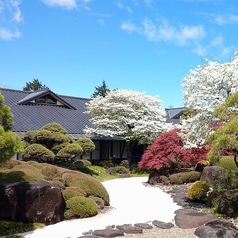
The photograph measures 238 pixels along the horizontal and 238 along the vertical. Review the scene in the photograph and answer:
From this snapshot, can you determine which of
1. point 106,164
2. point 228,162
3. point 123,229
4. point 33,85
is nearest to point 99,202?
point 123,229

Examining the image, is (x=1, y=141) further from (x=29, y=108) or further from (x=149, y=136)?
(x=29, y=108)

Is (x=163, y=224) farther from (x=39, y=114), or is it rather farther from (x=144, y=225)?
(x=39, y=114)

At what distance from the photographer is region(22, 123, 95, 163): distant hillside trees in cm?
1556

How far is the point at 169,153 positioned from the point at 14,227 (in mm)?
9532

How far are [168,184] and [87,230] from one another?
816cm

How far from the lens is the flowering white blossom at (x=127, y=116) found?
20.9m

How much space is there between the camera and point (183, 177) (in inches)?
596

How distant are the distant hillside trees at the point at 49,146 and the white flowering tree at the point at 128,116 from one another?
3.91m

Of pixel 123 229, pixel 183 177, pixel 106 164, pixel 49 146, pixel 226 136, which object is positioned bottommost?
pixel 123 229

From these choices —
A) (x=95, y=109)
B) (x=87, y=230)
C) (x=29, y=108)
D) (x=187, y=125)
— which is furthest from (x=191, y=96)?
(x=29, y=108)

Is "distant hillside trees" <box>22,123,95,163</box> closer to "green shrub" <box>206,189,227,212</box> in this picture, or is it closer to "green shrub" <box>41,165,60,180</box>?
"green shrub" <box>41,165,60,180</box>

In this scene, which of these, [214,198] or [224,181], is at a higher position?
[224,181]

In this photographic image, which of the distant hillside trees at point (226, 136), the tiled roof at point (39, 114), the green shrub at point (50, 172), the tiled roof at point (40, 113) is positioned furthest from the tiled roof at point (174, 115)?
the distant hillside trees at point (226, 136)

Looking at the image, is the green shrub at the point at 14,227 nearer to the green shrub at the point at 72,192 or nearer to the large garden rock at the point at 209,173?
the green shrub at the point at 72,192
